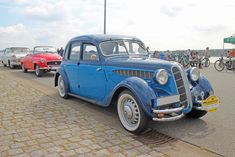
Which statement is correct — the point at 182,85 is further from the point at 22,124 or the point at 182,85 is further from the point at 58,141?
the point at 22,124

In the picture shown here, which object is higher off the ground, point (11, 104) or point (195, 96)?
point (195, 96)

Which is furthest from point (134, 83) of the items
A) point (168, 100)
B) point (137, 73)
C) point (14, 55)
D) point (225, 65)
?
point (14, 55)

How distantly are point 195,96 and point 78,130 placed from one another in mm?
2328

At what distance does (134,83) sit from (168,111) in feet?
2.48

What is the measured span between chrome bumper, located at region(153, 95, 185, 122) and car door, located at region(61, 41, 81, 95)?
9.29ft

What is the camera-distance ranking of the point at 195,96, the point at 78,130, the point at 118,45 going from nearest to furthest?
the point at 78,130, the point at 195,96, the point at 118,45

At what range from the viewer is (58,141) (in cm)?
396

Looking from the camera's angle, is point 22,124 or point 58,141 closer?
point 58,141

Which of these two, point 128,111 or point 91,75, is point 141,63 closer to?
point 128,111

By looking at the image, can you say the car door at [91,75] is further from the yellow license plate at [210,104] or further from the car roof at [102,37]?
the yellow license plate at [210,104]

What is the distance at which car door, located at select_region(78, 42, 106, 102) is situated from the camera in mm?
5412

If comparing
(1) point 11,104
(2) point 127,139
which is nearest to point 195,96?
(2) point 127,139

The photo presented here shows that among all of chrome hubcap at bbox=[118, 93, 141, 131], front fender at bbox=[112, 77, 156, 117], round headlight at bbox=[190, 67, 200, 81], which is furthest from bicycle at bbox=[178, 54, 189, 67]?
front fender at bbox=[112, 77, 156, 117]

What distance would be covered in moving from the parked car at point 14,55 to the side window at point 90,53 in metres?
13.3
